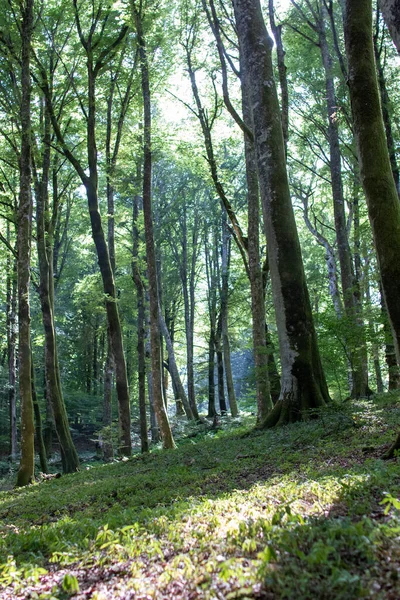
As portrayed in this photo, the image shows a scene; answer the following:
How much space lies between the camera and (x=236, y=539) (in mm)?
2734

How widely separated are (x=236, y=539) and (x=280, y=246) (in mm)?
6965

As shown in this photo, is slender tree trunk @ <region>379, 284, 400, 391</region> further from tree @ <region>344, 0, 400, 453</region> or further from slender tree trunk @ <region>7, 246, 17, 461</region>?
slender tree trunk @ <region>7, 246, 17, 461</region>

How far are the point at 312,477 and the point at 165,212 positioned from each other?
74.9ft

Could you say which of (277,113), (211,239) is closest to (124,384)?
(277,113)

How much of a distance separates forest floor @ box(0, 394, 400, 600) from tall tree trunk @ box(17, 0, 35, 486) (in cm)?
546

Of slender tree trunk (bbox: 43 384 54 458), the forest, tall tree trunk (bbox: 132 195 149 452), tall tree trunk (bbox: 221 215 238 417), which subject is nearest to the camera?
the forest

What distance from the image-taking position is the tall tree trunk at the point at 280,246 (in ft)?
28.4

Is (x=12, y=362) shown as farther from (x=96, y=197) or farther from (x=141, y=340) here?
(x=96, y=197)

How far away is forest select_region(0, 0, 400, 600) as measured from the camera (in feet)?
8.80

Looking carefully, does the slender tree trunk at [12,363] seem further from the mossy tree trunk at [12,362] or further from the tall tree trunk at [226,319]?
the tall tree trunk at [226,319]

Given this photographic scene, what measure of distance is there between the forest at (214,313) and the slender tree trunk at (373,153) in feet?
0.07

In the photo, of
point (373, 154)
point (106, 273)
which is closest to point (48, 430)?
point (106, 273)

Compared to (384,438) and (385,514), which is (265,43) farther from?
(385,514)

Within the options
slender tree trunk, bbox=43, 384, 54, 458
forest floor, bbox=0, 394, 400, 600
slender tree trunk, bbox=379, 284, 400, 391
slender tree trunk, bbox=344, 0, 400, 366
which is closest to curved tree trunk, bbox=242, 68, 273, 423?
slender tree trunk, bbox=379, 284, 400, 391
